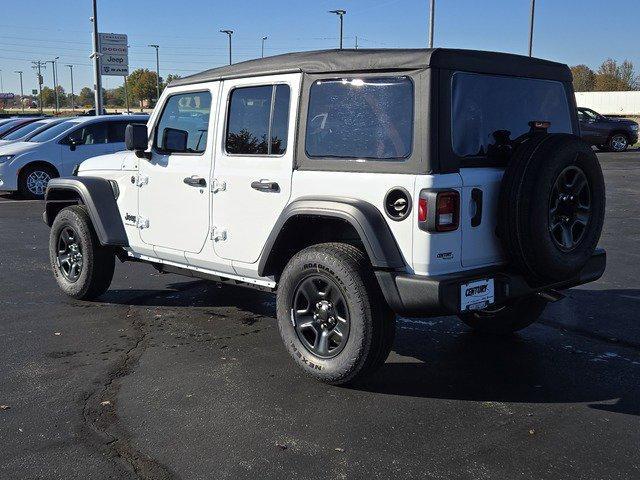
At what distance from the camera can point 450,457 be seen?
3.37m

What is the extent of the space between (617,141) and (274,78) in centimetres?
2513

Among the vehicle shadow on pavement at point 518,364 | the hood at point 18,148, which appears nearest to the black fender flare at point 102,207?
the vehicle shadow on pavement at point 518,364

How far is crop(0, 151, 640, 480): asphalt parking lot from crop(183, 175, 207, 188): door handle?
115 centimetres

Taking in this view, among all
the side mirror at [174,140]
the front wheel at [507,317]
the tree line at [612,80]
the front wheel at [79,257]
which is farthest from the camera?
the tree line at [612,80]

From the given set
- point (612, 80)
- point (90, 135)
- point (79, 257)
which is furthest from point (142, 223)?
point (612, 80)

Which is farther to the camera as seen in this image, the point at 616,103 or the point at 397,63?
the point at 616,103

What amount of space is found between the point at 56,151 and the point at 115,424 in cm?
1157

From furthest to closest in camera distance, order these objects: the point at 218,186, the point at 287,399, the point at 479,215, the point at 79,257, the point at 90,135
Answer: the point at 90,135 → the point at 79,257 → the point at 218,186 → the point at 287,399 → the point at 479,215

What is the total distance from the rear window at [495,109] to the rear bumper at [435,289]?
691mm

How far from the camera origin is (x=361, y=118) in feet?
13.5

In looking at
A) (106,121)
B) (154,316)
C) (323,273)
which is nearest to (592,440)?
(323,273)

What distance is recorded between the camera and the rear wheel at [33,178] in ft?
46.8

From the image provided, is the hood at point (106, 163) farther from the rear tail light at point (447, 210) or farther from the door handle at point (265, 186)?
the rear tail light at point (447, 210)

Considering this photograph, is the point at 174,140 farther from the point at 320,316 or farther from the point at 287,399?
the point at 287,399
